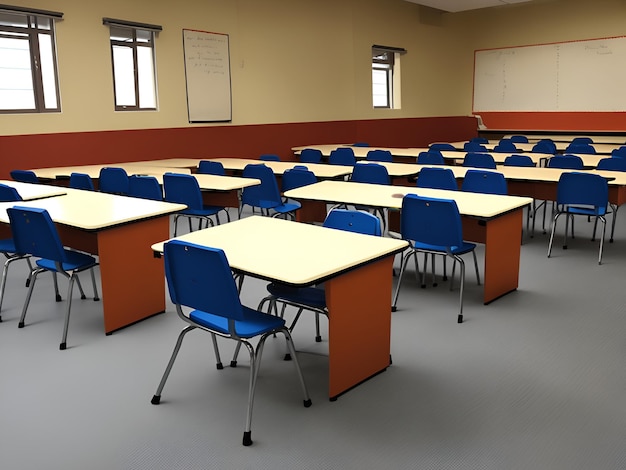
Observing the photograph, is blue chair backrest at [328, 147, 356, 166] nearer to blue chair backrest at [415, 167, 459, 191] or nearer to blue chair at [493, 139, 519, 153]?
blue chair at [493, 139, 519, 153]

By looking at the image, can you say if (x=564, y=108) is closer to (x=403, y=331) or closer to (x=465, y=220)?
(x=465, y=220)

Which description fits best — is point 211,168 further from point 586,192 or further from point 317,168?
point 586,192

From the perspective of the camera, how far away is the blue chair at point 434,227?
393 centimetres

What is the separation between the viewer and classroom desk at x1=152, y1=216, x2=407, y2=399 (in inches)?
105

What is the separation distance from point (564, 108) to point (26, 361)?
1179 centimetres

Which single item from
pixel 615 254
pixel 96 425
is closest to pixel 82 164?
pixel 96 425

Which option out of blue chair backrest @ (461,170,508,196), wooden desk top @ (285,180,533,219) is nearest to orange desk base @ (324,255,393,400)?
wooden desk top @ (285,180,533,219)

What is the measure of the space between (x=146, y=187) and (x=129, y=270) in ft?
6.01

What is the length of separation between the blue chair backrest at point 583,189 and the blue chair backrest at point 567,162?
5.30 feet

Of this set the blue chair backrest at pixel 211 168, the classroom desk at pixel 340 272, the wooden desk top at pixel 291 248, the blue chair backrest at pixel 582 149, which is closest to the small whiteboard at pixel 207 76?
the blue chair backrest at pixel 211 168

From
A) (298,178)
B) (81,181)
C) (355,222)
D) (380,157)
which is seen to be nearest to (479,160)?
(380,157)

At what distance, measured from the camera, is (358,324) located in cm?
295

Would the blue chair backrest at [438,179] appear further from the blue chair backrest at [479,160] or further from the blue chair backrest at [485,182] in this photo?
the blue chair backrest at [479,160]

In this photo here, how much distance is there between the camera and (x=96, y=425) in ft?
8.80
